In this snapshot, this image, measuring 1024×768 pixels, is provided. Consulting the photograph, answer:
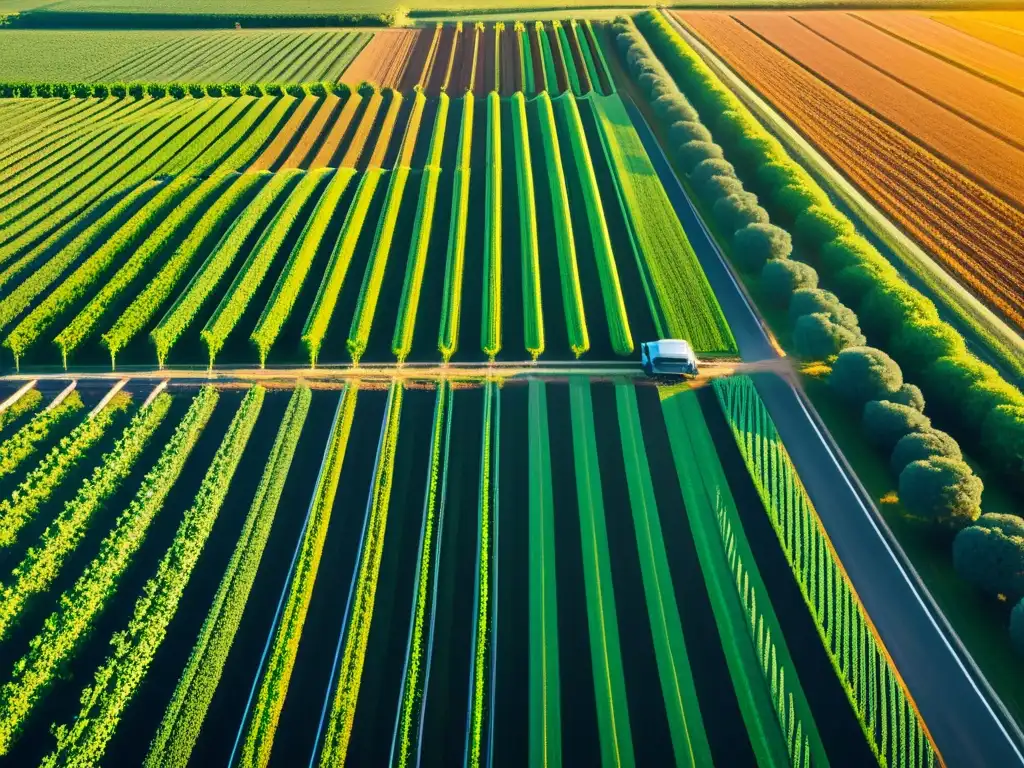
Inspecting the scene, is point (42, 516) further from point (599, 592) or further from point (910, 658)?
point (910, 658)

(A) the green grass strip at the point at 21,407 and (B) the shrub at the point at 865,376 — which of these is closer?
(B) the shrub at the point at 865,376

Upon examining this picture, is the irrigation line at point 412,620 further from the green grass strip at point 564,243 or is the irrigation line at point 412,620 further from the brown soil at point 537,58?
the brown soil at point 537,58

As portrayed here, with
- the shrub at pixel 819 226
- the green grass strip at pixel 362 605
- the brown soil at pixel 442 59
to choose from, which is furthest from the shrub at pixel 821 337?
the brown soil at pixel 442 59

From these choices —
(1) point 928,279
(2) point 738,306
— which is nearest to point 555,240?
(2) point 738,306

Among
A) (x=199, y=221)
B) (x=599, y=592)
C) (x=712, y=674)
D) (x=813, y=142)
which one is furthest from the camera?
(x=813, y=142)

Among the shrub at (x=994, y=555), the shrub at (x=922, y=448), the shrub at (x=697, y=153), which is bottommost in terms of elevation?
the shrub at (x=994, y=555)

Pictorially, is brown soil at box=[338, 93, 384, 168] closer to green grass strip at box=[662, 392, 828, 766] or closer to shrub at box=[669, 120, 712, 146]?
shrub at box=[669, 120, 712, 146]

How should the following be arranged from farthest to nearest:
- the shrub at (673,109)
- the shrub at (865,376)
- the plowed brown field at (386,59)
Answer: the plowed brown field at (386,59) → the shrub at (673,109) → the shrub at (865,376)
